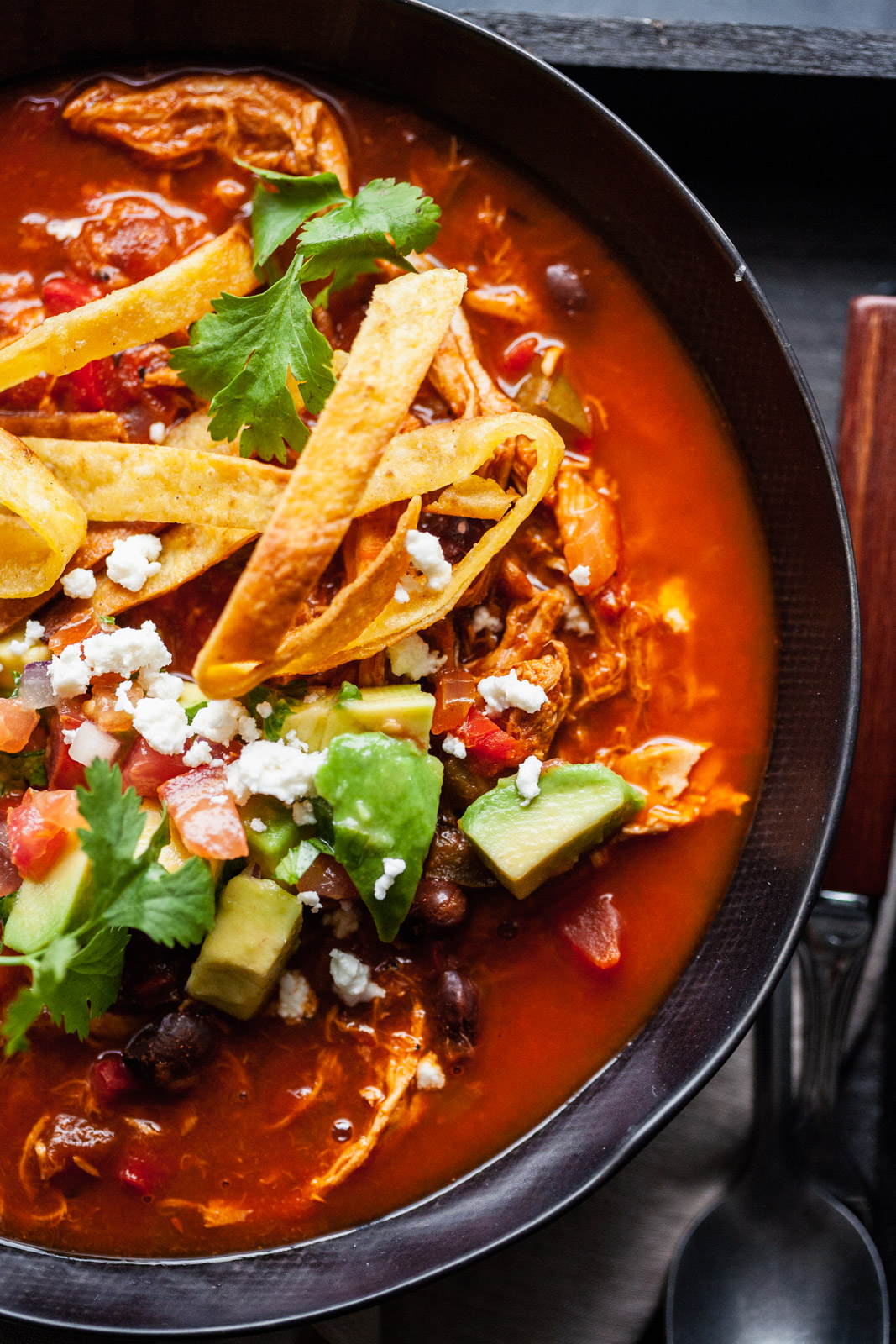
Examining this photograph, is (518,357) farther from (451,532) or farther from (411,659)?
(411,659)

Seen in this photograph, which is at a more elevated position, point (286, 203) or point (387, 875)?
point (286, 203)

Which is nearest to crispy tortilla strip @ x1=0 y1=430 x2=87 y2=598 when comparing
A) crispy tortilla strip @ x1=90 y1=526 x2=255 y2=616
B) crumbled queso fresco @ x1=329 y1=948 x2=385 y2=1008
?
crispy tortilla strip @ x1=90 y1=526 x2=255 y2=616

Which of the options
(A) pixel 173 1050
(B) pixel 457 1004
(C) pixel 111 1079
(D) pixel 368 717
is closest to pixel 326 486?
(D) pixel 368 717

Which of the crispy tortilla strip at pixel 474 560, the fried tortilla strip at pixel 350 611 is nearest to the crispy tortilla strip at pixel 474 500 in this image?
the crispy tortilla strip at pixel 474 560

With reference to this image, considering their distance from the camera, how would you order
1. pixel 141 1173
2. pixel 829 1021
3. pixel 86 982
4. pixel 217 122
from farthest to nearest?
pixel 829 1021 < pixel 217 122 < pixel 141 1173 < pixel 86 982

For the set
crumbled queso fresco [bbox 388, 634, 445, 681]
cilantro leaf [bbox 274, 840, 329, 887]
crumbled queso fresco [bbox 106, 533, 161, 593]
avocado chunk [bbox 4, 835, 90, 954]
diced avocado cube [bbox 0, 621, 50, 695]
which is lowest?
avocado chunk [bbox 4, 835, 90, 954]

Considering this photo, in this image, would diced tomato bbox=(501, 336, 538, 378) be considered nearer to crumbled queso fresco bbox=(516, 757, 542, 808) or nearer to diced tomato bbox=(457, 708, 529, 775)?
diced tomato bbox=(457, 708, 529, 775)
